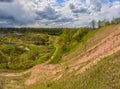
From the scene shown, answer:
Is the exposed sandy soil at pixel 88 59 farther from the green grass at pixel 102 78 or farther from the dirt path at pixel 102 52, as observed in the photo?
the green grass at pixel 102 78

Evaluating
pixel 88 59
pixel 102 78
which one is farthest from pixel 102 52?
pixel 102 78

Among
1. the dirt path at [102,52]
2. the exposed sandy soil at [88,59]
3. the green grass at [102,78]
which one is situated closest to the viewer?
the green grass at [102,78]

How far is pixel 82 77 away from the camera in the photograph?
40469 mm

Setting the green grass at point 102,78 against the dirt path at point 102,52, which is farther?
the dirt path at point 102,52

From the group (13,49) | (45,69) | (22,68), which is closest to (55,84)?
(45,69)

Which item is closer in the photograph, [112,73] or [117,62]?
[112,73]

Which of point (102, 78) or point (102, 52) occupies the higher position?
point (102, 78)

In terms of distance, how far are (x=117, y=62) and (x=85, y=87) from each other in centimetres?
578

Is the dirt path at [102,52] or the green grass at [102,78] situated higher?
the green grass at [102,78]

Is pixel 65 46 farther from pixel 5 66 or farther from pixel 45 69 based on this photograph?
pixel 45 69

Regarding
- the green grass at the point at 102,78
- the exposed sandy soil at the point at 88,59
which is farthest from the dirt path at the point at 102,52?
the green grass at the point at 102,78

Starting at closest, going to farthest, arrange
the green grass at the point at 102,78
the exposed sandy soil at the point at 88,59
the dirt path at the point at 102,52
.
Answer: the green grass at the point at 102,78 → the dirt path at the point at 102,52 → the exposed sandy soil at the point at 88,59

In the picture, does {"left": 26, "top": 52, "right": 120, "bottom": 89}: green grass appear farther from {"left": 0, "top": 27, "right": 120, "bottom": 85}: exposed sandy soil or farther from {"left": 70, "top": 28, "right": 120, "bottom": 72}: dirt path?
{"left": 0, "top": 27, "right": 120, "bottom": 85}: exposed sandy soil

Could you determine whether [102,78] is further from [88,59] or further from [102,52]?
[88,59]
